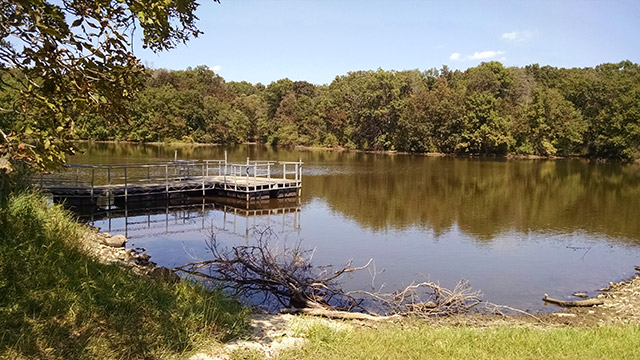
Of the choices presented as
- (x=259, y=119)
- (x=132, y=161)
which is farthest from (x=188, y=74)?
(x=132, y=161)

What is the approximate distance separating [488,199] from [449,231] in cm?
932

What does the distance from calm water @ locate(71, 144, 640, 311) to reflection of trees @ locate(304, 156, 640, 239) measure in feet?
0.20

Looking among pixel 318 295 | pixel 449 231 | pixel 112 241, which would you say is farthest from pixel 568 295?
pixel 112 241

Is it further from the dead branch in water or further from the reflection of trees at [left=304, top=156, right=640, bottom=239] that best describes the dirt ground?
the reflection of trees at [left=304, top=156, right=640, bottom=239]

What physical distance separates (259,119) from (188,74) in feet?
51.5

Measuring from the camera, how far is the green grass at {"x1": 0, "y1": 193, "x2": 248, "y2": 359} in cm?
489

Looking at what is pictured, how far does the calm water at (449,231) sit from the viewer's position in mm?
13312

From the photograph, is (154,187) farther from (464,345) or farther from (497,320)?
(464,345)

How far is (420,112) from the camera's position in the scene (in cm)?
6500

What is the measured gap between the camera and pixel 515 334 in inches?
271

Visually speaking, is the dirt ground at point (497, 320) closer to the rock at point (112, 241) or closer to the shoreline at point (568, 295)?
the shoreline at point (568, 295)

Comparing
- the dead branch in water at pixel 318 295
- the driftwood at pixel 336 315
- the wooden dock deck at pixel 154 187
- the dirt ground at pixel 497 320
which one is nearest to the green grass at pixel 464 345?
the dirt ground at pixel 497 320

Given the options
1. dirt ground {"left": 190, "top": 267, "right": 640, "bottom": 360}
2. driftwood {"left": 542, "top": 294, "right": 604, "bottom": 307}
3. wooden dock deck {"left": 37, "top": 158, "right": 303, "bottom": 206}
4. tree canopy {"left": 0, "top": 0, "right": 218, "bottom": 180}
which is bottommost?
driftwood {"left": 542, "top": 294, "right": 604, "bottom": 307}

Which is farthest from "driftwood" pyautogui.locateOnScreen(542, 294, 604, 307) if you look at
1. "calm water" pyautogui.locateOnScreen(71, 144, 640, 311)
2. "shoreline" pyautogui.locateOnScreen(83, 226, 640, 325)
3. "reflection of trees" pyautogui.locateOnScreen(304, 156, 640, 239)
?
"reflection of trees" pyautogui.locateOnScreen(304, 156, 640, 239)
